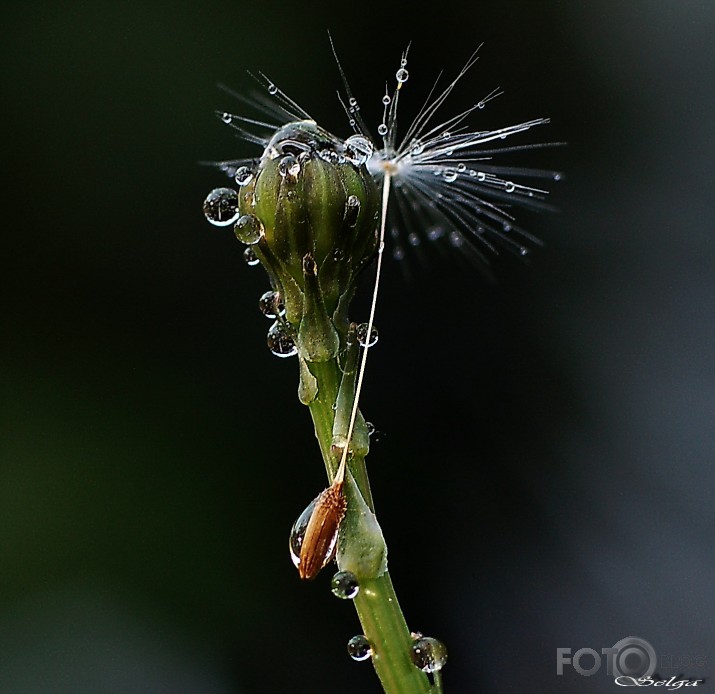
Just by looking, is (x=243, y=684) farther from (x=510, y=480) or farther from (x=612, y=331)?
(x=612, y=331)

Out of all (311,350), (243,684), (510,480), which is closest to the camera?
(311,350)

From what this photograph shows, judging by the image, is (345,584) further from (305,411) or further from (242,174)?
(305,411)

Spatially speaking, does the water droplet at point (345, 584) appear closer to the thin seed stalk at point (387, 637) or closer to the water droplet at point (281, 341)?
the thin seed stalk at point (387, 637)

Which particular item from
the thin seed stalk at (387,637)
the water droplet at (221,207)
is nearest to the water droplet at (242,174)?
the water droplet at (221,207)

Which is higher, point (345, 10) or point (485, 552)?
point (345, 10)

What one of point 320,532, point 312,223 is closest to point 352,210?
point 312,223

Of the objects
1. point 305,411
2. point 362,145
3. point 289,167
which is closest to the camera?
point 289,167

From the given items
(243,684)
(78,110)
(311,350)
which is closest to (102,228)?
(78,110)
